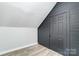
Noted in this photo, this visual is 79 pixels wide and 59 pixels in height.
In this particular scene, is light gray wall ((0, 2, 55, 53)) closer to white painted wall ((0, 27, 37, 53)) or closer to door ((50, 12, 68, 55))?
white painted wall ((0, 27, 37, 53))

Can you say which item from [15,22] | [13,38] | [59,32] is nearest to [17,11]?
[15,22]

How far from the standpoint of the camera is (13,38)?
3031 millimetres

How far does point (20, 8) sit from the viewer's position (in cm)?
267

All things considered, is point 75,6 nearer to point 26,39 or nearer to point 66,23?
point 66,23

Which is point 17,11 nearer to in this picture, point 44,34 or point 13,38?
point 13,38

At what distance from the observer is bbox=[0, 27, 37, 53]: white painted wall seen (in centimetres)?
279

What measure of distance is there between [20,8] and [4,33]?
0.89 meters

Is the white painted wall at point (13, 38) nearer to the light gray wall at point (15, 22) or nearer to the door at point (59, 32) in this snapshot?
the light gray wall at point (15, 22)

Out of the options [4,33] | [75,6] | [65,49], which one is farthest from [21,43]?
[75,6]

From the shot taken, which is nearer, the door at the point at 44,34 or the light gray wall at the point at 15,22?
the light gray wall at the point at 15,22

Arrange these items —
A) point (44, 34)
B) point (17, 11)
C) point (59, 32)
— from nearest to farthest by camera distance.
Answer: point (17, 11)
point (59, 32)
point (44, 34)

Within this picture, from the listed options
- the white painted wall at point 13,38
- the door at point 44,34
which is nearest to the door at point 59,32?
the door at point 44,34

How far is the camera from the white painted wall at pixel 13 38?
9.14 ft

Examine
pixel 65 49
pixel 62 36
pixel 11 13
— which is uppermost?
pixel 11 13
